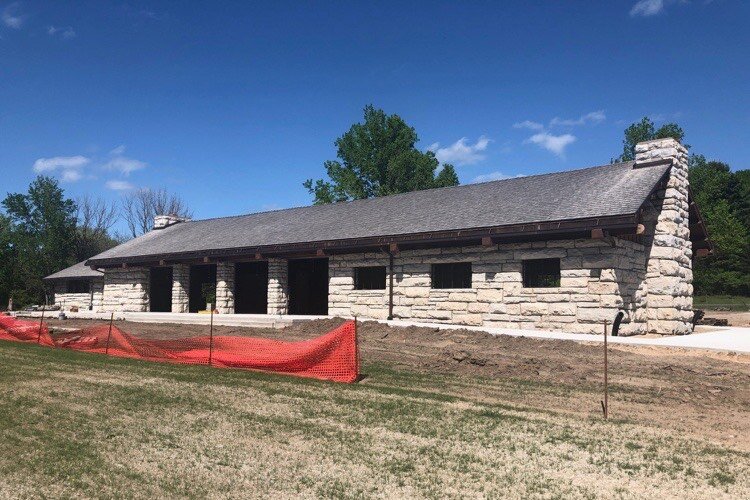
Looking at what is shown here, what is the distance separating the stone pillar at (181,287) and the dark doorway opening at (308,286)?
4.85 metres

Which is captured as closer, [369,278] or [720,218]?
[369,278]

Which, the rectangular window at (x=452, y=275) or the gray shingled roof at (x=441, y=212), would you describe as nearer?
the gray shingled roof at (x=441, y=212)

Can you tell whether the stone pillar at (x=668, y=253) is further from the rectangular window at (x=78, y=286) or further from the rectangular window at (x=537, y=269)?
the rectangular window at (x=78, y=286)

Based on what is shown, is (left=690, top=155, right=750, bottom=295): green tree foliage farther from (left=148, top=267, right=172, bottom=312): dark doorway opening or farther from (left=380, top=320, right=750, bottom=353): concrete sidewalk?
(left=148, top=267, right=172, bottom=312): dark doorway opening

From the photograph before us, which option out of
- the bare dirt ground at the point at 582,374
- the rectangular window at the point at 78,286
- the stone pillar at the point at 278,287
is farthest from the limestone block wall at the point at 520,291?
the rectangular window at the point at 78,286

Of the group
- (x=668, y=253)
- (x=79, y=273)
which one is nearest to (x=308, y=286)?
(x=668, y=253)

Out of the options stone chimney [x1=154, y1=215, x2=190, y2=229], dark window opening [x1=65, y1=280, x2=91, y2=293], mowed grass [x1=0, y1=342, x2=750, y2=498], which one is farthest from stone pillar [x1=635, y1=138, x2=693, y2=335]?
dark window opening [x1=65, y1=280, x2=91, y2=293]

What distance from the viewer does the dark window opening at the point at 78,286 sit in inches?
1384

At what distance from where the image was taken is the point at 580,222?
1479 centimetres

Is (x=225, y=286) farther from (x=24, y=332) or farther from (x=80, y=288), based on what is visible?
(x=80, y=288)

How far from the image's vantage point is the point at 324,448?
20.1ft

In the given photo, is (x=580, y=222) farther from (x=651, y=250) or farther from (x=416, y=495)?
(x=416, y=495)

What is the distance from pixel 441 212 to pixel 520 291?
15.0ft

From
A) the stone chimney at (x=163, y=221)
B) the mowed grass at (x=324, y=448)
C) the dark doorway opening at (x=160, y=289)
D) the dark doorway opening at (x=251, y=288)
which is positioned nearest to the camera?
the mowed grass at (x=324, y=448)
